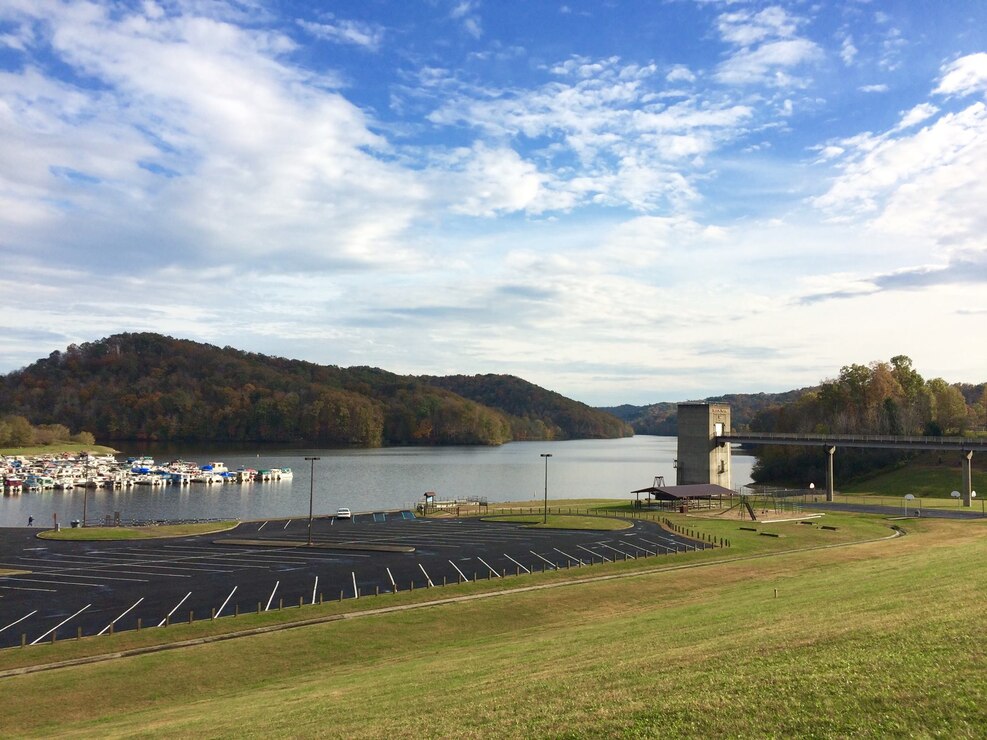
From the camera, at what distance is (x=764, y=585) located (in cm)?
4156

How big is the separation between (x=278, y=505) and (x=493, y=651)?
8403 cm

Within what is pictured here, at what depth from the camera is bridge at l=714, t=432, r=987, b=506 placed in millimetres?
96625

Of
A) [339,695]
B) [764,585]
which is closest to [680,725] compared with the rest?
[339,695]

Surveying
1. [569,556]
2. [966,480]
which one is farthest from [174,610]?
[966,480]

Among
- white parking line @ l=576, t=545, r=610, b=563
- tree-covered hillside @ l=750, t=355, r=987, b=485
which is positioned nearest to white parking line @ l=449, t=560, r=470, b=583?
white parking line @ l=576, t=545, r=610, b=563

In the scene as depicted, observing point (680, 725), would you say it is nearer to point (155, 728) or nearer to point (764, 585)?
point (155, 728)

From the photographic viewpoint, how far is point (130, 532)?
6969 centimetres

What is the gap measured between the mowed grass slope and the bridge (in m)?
62.6

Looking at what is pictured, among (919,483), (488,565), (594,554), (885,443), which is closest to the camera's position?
(488,565)

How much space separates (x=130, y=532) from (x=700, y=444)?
84988 mm

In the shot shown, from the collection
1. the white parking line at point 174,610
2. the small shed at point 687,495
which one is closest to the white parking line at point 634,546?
the small shed at point 687,495

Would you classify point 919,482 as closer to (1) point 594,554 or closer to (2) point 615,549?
(2) point 615,549

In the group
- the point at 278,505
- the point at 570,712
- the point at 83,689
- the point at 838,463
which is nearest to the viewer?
the point at 570,712

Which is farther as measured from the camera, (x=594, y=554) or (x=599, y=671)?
(x=594, y=554)
